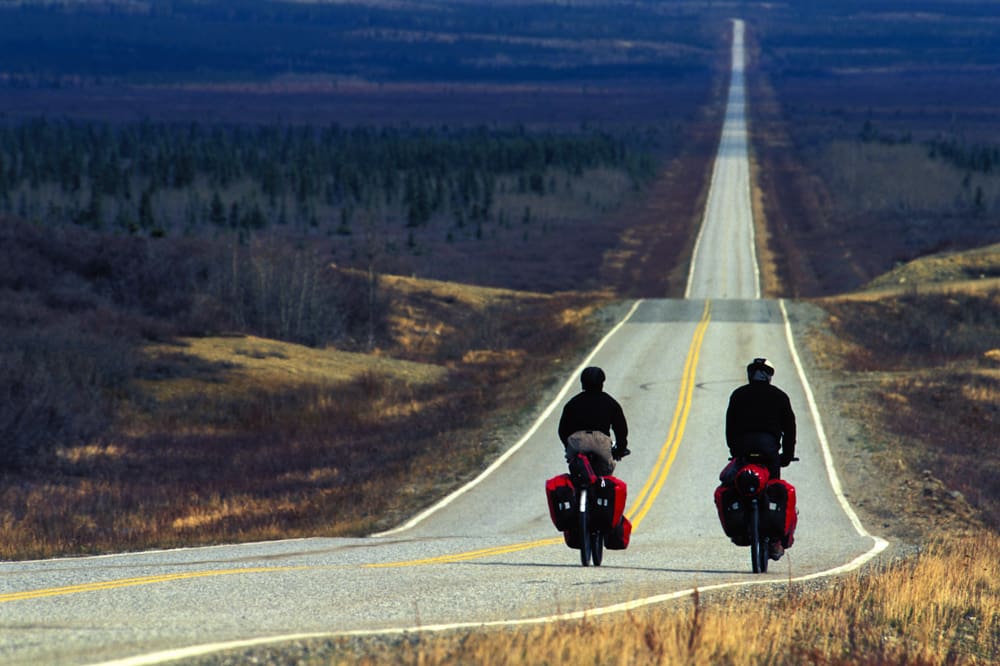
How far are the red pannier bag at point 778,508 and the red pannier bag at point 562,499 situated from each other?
196cm

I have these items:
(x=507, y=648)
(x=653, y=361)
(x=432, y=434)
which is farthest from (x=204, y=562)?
(x=653, y=361)

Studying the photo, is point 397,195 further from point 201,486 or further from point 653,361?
point 201,486

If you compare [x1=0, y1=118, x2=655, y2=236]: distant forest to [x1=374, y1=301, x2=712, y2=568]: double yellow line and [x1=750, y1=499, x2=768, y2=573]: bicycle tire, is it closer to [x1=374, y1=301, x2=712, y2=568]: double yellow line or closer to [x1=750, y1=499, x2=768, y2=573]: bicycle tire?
[x1=374, y1=301, x2=712, y2=568]: double yellow line

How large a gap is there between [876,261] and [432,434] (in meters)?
59.3

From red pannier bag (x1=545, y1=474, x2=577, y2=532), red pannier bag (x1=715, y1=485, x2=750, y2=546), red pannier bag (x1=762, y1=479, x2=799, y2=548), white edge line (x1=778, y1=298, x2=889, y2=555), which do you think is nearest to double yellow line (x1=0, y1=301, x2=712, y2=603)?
red pannier bag (x1=545, y1=474, x2=577, y2=532)

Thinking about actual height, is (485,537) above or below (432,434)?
above

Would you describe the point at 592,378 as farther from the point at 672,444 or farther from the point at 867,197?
the point at 867,197

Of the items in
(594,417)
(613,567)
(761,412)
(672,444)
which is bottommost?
(672,444)

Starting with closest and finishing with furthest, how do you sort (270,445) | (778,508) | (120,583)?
(120,583) → (778,508) → (270,445)

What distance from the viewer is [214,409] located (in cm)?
3781

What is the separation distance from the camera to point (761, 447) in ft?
43.9

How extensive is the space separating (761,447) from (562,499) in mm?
2083

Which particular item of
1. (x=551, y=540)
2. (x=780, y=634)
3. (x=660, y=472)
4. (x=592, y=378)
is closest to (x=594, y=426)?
(x=592, y=378)

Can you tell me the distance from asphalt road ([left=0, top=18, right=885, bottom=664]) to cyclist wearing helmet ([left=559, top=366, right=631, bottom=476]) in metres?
1.30
